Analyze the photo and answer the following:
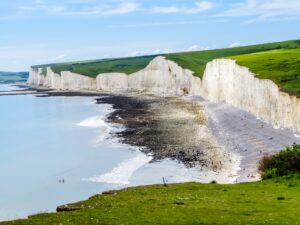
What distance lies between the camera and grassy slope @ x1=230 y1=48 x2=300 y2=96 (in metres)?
62.8

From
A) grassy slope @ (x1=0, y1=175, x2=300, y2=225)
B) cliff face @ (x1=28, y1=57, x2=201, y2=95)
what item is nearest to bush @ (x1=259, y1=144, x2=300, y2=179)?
grassy slope @ (x1=0, y1=175, x2=300, y2=225)

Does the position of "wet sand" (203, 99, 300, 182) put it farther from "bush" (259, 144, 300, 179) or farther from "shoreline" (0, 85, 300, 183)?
"bush" (259, 144, 300, 179)

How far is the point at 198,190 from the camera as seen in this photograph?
28672 mm

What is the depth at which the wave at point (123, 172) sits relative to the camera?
44.1m

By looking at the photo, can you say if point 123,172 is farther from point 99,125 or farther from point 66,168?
point 99,125

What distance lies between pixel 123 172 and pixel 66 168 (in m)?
7.67

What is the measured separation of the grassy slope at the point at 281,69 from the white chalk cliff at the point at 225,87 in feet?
3.48

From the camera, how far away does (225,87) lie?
339ft

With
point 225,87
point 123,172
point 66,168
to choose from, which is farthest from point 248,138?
point 225,87

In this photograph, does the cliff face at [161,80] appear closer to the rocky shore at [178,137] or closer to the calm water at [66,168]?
the rocky shore at [178,137]

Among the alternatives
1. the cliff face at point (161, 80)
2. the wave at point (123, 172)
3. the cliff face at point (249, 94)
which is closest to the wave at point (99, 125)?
the wave at point (123, 172)

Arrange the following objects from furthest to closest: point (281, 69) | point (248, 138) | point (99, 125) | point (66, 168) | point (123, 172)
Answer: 1. point (99, 125)
2. point (281, 69)
3. point (248, 138)
4. point (66, 168)
5. point (123, 172)

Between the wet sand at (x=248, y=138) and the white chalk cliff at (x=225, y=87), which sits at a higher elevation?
the white chalk cliff at (x=225, y=87)

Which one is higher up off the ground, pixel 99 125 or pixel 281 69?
pixel 281 69
